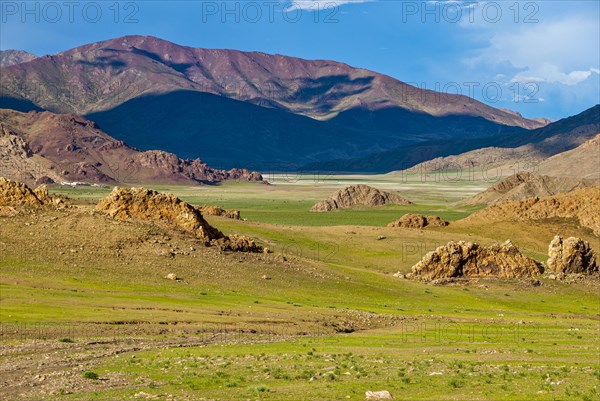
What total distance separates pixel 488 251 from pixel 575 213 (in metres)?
39.8

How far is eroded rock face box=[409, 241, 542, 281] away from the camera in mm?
84469

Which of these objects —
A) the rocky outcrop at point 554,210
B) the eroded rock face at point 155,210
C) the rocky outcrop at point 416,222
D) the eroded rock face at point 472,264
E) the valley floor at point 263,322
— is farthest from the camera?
the rocky outcrop at point 416,222

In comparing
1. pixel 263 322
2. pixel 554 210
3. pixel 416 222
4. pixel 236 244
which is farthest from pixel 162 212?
pixel 554 210

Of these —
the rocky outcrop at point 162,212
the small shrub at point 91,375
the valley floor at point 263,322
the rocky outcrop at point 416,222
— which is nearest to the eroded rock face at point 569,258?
the valley floor at point 263,322

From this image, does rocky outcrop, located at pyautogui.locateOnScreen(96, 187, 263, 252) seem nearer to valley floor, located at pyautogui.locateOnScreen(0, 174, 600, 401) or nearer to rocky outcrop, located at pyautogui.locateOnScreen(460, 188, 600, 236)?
valley floor, located at pyautogui.locateOnScreen(0, 174, 600, 401)

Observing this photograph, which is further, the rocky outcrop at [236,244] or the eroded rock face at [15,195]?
the rocky outcrop at [236,244]

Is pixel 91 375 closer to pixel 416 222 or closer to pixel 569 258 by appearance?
pixel 569 258

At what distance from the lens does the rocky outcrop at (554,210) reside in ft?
395

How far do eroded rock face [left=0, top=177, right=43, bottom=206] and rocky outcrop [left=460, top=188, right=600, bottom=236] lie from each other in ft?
213

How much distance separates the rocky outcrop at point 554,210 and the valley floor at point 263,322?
21.1 metres

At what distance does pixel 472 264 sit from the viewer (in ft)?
282

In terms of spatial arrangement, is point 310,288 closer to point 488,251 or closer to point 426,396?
point 488,251

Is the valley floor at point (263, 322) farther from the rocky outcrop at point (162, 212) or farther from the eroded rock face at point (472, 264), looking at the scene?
the rocky outcrop at point (162, 212)

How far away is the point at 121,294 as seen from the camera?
59344 mm
